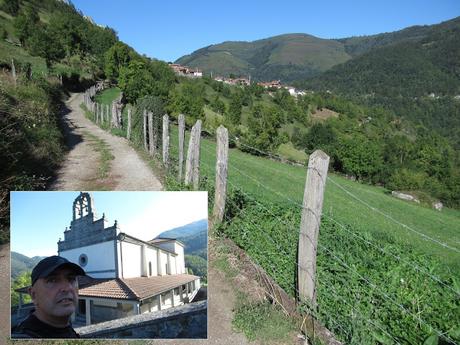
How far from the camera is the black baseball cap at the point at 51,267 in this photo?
356 cm

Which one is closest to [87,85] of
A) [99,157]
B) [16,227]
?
[99,157]

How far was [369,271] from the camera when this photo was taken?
18.2ft

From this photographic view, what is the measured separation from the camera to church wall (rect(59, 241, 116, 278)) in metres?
3.73

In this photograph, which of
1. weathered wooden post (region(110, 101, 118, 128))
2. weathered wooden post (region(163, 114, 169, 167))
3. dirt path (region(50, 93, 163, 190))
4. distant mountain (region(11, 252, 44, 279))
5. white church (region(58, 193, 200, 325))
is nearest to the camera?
white church (region(58, 193, 200, 325))

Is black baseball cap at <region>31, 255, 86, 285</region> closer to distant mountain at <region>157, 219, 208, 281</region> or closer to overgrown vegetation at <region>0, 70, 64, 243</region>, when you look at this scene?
distant mountain at <region>157, 219, 208, 281</region>

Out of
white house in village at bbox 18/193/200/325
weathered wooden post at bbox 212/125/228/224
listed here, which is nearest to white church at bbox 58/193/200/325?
white house in village at bbox 18/193/200/325

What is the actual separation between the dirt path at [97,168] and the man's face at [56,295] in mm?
6680

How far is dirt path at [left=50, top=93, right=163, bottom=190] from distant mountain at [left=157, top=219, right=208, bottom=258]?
6.25 metres

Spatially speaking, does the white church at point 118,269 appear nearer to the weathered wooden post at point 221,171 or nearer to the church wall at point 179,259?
the church wall at point 179,259

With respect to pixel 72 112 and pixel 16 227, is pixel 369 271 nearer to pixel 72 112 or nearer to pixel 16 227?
pixel 16 227

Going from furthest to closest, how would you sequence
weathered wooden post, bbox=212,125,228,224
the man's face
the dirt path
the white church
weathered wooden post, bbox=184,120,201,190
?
the dirt path → weathered wooden post, bbox=184,120,201,190 → weathered wooden post, bbox=212,125,228,224 → the white church → the man's face

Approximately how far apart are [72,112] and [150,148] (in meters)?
18.8

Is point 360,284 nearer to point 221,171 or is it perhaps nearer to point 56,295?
point 221,171

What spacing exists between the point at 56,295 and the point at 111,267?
18.9 inches
